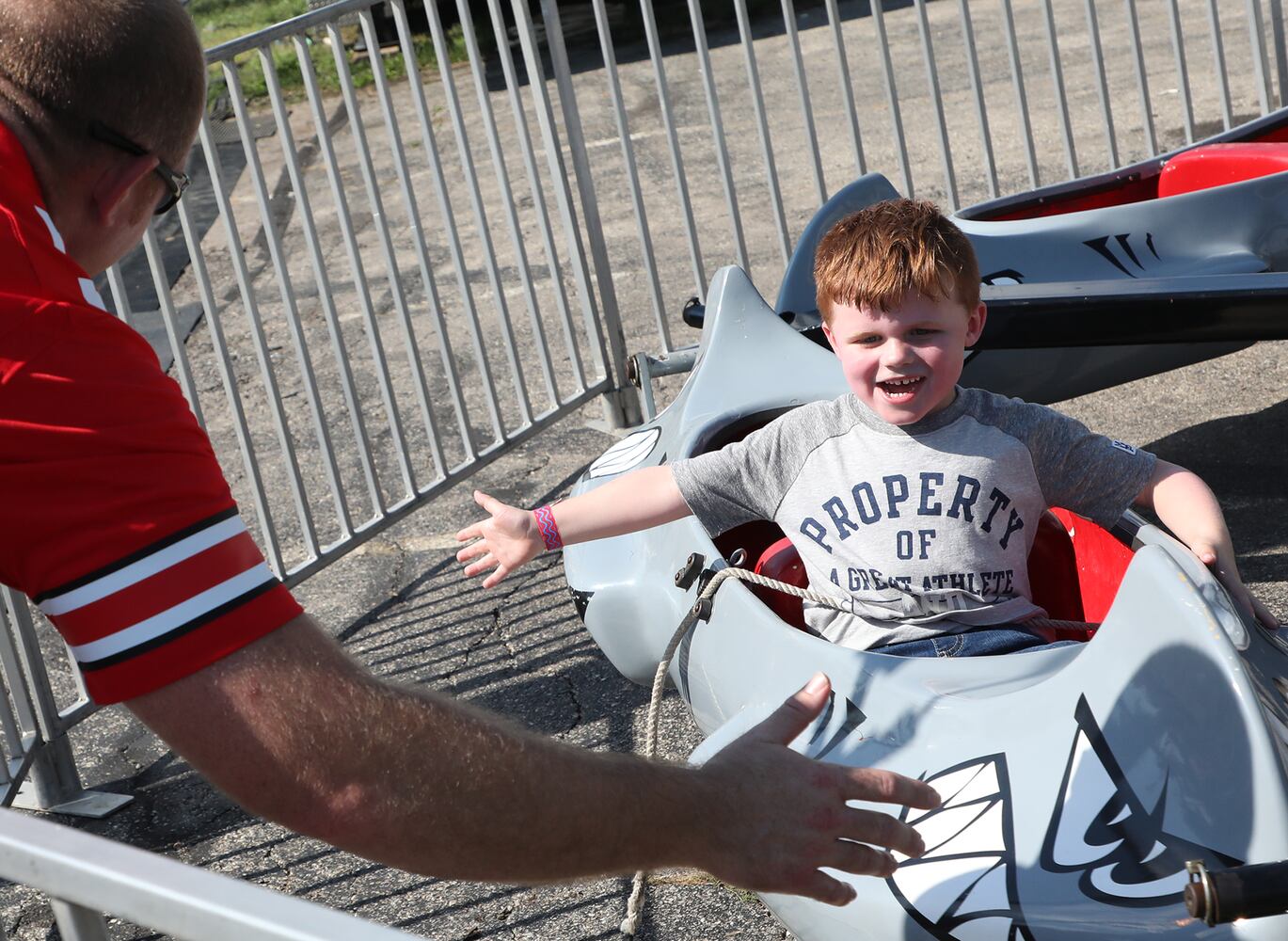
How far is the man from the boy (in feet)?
2.61

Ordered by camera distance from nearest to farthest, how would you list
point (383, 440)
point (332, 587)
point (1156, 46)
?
1. point (332, 587)
2. point (383, 440)
3. point (1156, 46)

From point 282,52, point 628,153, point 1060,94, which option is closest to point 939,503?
point 628,153

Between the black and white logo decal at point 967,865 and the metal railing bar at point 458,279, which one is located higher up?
the metal railing bar at point 458,279

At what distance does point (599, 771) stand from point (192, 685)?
1.32 feet

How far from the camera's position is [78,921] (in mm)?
1064

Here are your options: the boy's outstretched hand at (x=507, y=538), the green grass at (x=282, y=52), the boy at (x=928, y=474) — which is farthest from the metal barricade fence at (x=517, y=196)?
the boy at (x=928, y=474)

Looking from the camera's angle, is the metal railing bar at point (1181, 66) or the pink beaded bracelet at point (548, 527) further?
the metal railing bar at point (1181, 66)

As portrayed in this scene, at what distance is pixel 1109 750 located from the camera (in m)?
1.77

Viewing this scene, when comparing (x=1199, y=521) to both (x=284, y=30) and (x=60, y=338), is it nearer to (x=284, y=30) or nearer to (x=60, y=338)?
(x=60, y=338)

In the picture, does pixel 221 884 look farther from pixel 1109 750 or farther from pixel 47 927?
pixel 47 927

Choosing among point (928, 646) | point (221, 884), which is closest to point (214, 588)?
point (221, 884)

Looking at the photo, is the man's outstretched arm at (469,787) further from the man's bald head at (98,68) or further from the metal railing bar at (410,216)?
the metal railing bar at (410,216)

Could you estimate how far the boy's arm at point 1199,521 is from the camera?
6.77ft

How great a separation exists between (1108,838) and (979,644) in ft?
1.70
